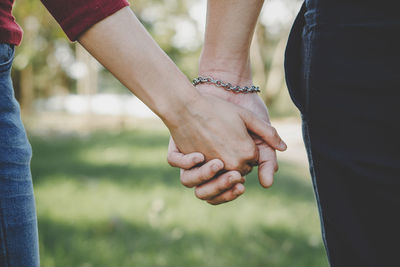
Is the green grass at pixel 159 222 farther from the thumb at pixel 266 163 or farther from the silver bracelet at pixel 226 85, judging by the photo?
the silver bracelet at pixel 226 85

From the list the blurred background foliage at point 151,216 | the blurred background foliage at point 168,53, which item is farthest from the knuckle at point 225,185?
the blurred background foliage at point 168,53

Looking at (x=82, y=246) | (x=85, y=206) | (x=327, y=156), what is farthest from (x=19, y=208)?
(x=85, y=206)

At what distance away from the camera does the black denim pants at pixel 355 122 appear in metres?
0.90

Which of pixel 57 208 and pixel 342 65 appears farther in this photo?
pixel 57 208

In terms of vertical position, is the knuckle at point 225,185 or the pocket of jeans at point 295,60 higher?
the pocket of jeans at point 295,60

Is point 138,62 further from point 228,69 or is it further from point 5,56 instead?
point 228,69

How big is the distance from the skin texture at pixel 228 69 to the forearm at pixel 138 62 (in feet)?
0.68

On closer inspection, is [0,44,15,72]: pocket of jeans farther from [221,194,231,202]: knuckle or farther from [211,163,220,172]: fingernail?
[221,194,231,202]: knuckle

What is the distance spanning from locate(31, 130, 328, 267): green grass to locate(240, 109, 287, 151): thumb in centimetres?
140

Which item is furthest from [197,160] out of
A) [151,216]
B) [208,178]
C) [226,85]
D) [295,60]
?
[151,216]

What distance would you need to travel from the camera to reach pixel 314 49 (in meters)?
1.00

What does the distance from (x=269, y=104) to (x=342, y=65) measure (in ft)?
60.3

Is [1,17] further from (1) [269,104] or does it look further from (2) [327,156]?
(1) [269,104]

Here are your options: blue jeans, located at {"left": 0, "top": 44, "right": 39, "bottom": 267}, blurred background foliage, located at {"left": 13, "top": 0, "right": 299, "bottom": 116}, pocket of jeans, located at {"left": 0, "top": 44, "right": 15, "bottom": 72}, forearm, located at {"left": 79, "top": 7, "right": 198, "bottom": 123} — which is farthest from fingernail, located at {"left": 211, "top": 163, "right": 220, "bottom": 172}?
blurred background foliage, located at {"left": 13, "top": 0, "right": 299, "bottom": 116}
